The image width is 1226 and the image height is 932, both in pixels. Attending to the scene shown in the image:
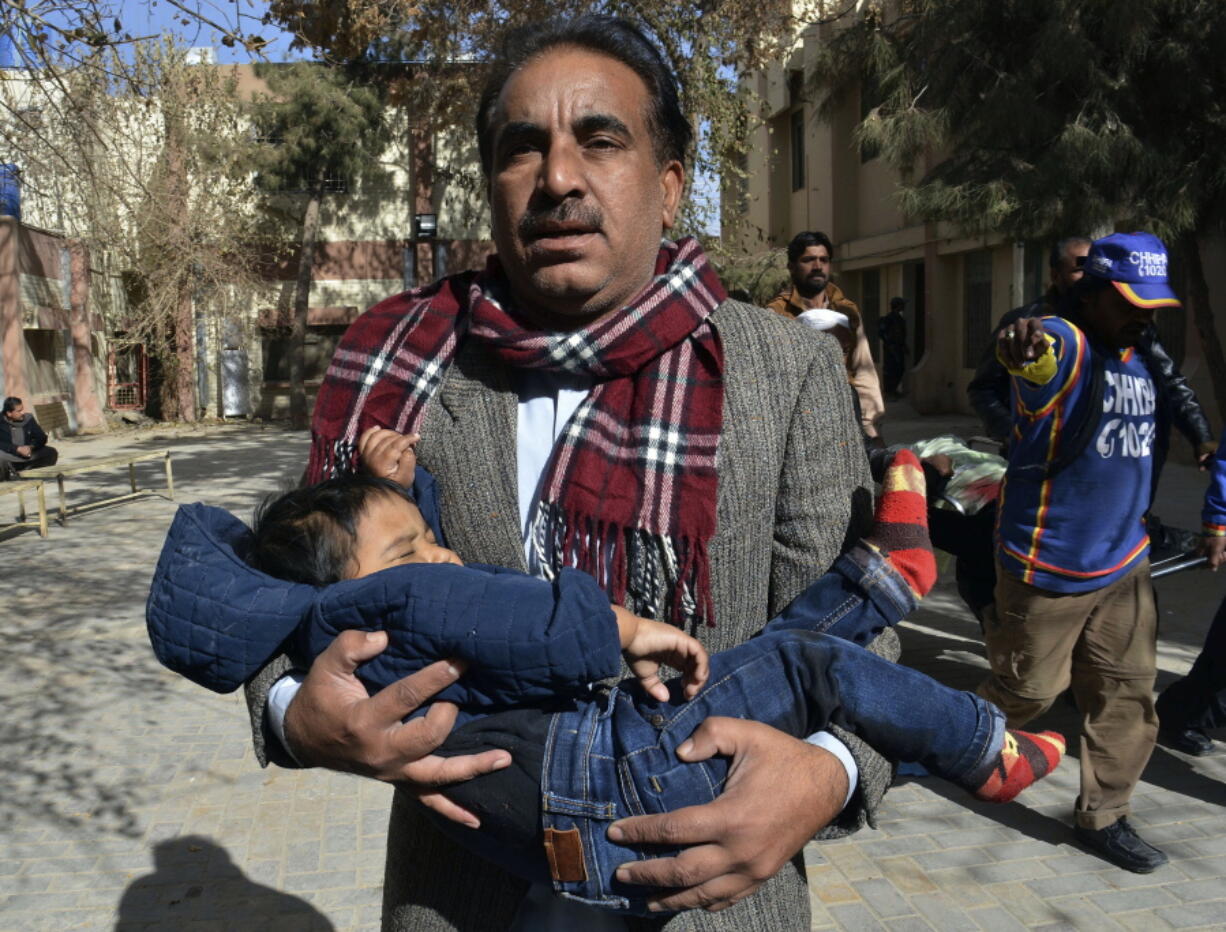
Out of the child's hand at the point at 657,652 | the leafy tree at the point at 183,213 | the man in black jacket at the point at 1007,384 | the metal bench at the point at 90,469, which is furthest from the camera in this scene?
the leafy tree at the point at 183,213

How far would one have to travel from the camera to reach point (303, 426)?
24.3 m

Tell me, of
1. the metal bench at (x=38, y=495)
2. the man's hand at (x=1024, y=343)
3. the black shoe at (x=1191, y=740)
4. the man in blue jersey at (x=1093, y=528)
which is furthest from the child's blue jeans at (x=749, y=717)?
the metal bench at (x=38, y=495)

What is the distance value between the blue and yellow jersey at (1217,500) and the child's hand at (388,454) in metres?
3.41

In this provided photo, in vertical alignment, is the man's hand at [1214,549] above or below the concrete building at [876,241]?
below

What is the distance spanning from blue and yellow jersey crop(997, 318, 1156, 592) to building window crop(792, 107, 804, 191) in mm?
21955

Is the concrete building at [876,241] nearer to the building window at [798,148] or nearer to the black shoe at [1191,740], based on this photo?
the building window at [798,148]

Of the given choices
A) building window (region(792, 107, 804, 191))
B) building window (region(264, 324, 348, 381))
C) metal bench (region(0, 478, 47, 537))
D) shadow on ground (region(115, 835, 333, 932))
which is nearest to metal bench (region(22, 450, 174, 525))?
metal bench (region(0, 478, 47, 537))

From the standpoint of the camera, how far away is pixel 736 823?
136 cm

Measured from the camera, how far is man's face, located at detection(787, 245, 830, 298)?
235 inches

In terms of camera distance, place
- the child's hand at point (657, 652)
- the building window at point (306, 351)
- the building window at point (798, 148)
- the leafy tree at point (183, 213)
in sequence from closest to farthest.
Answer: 1. the child's hand at point (657, 652)
2. the leafy tree at point (183, 213)
3. the building window at point (798, 148)
4. the building window at point (306, 351)

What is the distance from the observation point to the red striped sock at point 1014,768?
5.65ft

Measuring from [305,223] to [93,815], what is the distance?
2254cm

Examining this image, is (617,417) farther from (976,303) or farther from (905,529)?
(976,303)

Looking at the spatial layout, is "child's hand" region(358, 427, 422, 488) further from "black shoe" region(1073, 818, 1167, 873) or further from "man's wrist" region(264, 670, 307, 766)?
"black shoe" region(1073, 818, 1167, 873)
